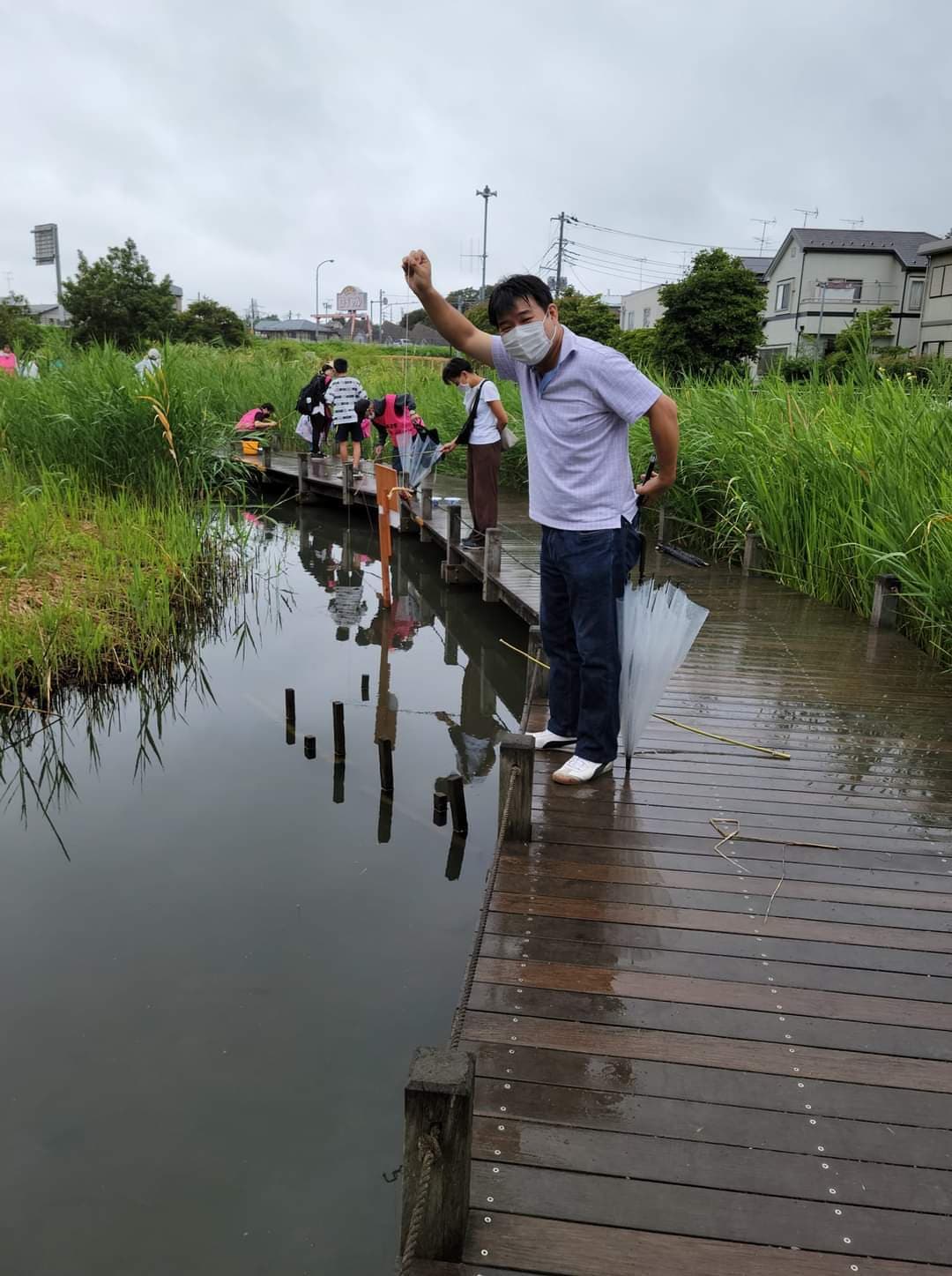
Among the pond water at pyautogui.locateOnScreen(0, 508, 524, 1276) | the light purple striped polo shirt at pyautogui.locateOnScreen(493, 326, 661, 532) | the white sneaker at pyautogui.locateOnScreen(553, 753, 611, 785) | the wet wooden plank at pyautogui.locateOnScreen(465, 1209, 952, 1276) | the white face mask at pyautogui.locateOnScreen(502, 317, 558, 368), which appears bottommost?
the pond water at pyautogui.locateOnScreen(0, 508, 524, 1276)

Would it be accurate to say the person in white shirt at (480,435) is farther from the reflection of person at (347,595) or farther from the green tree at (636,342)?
the green tree at (636,342)

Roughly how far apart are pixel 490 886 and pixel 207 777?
98.9 inches

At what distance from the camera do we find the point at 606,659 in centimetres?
284

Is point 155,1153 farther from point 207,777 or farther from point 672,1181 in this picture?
point 207,777

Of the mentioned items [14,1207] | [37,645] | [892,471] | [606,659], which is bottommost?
[14,1207]

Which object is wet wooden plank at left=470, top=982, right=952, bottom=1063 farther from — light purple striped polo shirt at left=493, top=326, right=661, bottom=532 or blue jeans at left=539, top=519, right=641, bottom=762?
light purple striped polo shirt at left=493, top=326, right=661, bottom=532

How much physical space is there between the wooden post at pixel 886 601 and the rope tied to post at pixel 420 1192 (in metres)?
4.79

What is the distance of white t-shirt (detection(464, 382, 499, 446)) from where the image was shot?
686cm

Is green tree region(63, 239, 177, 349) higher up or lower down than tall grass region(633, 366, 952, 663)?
higher up

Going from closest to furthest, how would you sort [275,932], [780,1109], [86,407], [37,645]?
1. [780,1109]
2. [275,932]
3. [37,645]
4. [86,407]

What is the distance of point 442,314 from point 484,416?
4.35 m

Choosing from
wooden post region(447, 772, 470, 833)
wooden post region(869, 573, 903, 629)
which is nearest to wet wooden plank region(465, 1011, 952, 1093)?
wooden post region(447, 772, 470, 833)

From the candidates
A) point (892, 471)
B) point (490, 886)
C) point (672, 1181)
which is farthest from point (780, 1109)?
point (892, 471)

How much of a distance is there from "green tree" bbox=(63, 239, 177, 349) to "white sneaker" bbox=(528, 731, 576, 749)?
27987mm
